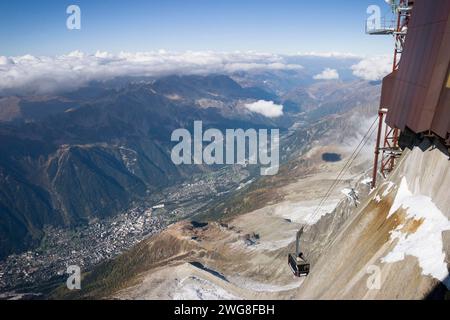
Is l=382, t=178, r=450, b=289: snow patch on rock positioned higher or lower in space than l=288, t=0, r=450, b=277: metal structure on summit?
lower

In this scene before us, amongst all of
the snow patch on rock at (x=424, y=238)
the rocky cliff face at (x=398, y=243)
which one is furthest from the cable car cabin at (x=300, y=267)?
the snow patch on rock at (x=424, y=238)

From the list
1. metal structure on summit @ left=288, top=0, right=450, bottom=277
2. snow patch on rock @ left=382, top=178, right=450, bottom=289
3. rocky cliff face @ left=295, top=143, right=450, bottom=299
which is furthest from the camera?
metal structure on summit @ left=288, top=0, right=450, bottom=277

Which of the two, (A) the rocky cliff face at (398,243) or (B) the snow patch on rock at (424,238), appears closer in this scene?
(B) the snow patch on rock at (424,238)

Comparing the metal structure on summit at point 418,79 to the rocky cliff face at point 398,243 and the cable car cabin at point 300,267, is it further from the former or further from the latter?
the rocky cliff face at point 398,243

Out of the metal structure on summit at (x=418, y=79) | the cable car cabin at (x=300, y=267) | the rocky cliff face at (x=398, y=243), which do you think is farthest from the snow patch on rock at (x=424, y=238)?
the cable car cabin at (x=300, y=267)

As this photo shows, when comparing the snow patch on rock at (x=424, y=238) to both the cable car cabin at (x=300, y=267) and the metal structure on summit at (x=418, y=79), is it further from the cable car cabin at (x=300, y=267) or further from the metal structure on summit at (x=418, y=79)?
the cable car cabin at (x=300, y=267)

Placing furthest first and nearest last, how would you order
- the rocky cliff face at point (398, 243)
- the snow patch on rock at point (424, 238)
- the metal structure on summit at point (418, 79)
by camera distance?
the metal structure on summit at point (418, 79) < the rocky cliff face at point (398, 243) < the snow patch on rock at point (424, 238)

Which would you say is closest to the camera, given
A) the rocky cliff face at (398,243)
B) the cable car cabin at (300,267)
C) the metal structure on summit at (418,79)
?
the rocky cliff face at (398,243)

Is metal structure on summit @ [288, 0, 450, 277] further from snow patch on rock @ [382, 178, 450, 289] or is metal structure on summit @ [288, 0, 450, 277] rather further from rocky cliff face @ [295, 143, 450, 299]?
snow patch on rock @ [382, 178, 450, 289]

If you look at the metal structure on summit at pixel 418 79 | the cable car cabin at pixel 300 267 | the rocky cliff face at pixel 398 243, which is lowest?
the cable car cabin at pixel 300 267

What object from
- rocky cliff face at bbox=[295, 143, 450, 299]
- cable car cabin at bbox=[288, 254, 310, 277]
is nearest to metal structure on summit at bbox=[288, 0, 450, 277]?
A: cable car cabin at bbox=[288, 254, 310, 277]

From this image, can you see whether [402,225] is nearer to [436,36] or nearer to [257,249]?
[436,36]

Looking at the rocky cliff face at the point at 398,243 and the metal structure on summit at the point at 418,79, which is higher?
the metal structure on summit at the point at 418,79
